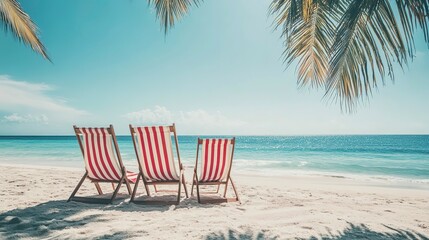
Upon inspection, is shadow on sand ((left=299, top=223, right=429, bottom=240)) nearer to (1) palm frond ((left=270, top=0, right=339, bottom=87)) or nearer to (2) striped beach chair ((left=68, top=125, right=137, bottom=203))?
(1) palm frond ((left=270, top=0, right=339, bottom=87))

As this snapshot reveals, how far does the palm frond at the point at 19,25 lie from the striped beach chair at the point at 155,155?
94.4 inches

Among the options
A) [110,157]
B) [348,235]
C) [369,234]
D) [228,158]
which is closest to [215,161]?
[228,158]

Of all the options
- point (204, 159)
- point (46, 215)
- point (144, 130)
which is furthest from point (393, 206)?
point (46, 215)

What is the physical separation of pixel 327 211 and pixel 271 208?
2.21 ft

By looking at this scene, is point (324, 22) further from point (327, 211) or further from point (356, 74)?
point (327, 211)

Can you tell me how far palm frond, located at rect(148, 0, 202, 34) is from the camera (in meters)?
4.07

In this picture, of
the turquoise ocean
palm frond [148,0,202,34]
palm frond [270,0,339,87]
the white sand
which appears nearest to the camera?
the white sand

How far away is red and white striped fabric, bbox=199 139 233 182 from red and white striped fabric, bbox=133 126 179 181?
47 centimetres

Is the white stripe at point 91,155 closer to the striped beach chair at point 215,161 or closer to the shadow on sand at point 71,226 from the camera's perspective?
the shadow on sand at point 71,226

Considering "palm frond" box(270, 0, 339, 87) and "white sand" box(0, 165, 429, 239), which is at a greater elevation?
"palm frond" box(270, 0, 339, 87)

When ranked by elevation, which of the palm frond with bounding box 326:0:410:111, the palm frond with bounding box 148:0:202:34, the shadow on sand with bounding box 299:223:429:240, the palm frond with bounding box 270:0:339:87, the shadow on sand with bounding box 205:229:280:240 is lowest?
the shadow on sand with bounding box 299:223:429:240

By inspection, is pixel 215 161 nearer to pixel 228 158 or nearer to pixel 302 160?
pixel 228 158

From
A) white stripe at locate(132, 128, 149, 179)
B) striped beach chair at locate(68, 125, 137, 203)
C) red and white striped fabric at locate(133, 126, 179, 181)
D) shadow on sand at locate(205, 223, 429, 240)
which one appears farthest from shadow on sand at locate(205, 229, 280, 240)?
striped beach chair at locate(68, 125, 137, 203)

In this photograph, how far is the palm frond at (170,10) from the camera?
13.4ft
